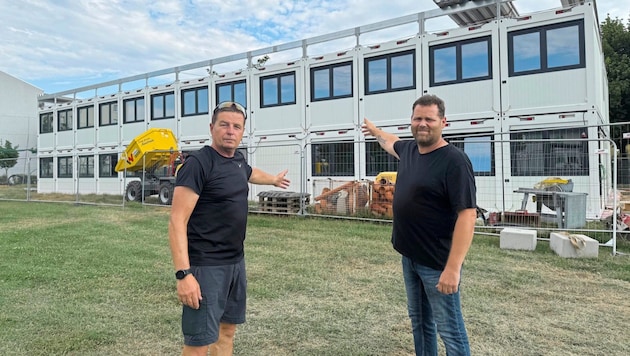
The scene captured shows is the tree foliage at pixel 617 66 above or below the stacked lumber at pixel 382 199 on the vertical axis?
above

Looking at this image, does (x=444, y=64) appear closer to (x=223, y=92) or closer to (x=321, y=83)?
(x=321, y=83)

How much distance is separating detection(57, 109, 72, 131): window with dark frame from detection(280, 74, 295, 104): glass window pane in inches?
568

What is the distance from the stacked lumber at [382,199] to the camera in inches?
394

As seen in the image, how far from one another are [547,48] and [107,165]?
19.5m

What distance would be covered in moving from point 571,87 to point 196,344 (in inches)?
428

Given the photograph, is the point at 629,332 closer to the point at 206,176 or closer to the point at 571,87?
the point at 206,176

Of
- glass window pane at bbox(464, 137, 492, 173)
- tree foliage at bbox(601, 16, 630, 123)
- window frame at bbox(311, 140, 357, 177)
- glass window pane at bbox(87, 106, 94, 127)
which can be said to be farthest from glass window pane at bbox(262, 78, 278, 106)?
tree foliage at bbox(601, 16, 630, 123)

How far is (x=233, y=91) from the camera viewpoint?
55.2 feet

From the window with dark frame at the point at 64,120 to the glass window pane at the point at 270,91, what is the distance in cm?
1357

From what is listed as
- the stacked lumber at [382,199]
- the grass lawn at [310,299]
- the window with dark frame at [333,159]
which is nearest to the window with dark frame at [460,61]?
the window with dark frame at [333,159]

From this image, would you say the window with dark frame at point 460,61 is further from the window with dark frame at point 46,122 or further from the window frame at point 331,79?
the window with dark frame at point 46,122

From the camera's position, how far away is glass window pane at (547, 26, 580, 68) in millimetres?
10242

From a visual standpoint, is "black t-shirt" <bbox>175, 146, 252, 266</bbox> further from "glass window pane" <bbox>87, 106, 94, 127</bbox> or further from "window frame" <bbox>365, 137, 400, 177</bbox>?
"glass window pane" <bbox>87, 106, 94, 127</bbox>

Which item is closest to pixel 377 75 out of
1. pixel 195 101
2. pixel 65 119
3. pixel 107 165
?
pixel 195 101
